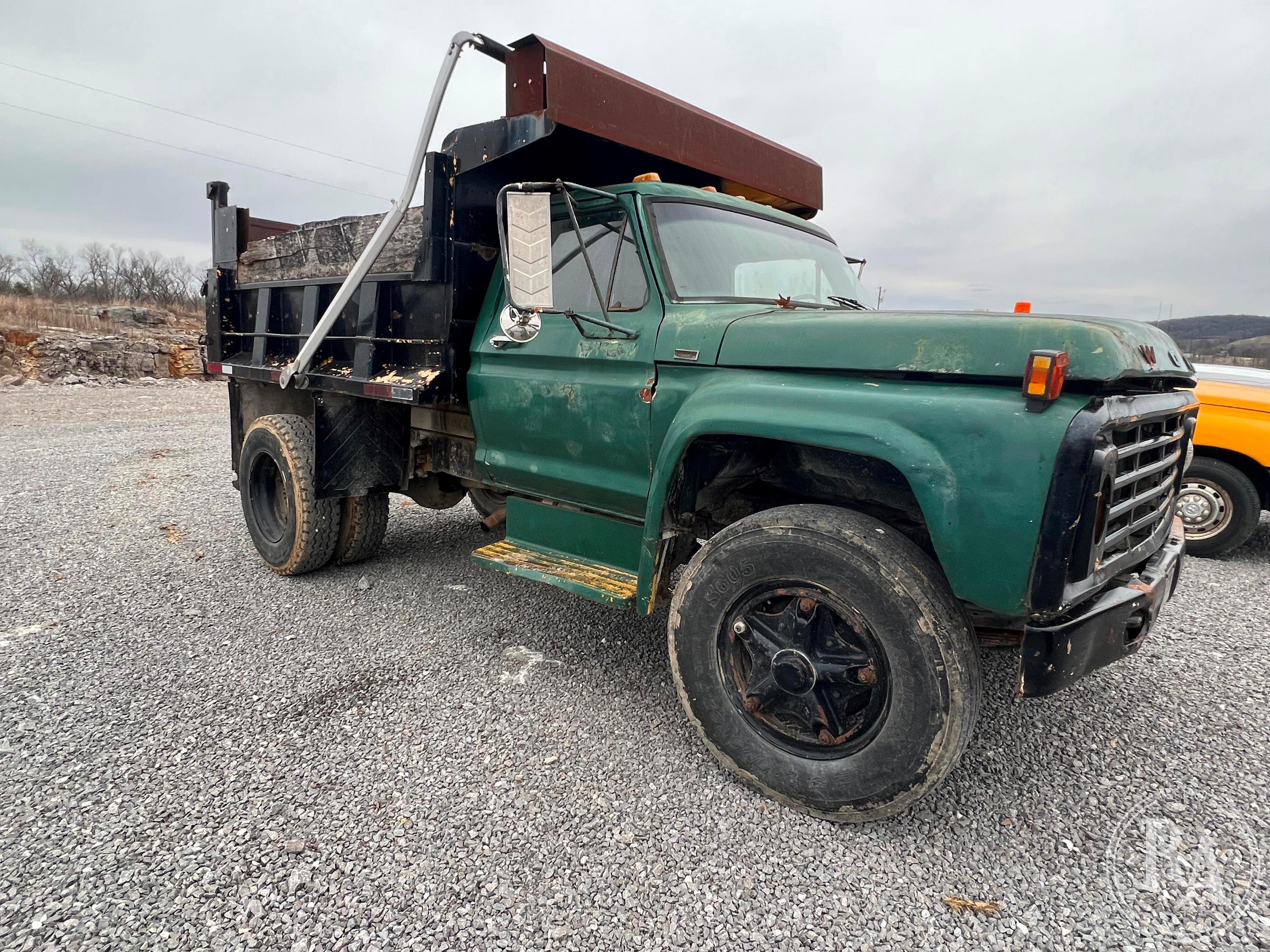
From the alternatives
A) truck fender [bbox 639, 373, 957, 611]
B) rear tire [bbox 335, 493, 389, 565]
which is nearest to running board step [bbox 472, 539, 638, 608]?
truck fender [bbox 639, 373, 957, 611]

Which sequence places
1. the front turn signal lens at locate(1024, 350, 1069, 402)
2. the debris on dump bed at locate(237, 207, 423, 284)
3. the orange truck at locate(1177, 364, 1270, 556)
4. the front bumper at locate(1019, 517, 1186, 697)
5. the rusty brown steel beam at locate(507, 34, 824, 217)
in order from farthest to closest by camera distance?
the orange truck at locate(1177, 364, 1270, 556), the debris on dump bed at locate(237, 207, 423, 284), the rusty brown steel beam at locate(507, 34, 824, 217), the front bumper at locate(1019, 517, 1186, 697), the front turn signal lens at locate(1024, 350, 1069, 402)

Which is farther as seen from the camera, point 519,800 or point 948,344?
point 519,800

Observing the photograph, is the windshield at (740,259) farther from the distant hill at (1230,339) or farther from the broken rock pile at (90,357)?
the broken rock pile at (90,357)

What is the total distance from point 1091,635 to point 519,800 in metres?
1.90

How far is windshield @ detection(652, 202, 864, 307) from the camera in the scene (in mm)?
3027

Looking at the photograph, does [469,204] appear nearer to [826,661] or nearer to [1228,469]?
[826,661]

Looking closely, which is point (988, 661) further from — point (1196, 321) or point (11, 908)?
point (1196, 321)

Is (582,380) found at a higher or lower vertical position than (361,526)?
higher

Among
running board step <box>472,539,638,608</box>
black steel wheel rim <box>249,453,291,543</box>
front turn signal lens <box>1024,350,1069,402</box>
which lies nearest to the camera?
front turn signal lens <box>1024,350,1069,402</box>

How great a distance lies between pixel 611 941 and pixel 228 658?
8.11 ft

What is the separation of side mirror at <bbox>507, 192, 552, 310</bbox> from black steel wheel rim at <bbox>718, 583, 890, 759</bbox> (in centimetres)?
132

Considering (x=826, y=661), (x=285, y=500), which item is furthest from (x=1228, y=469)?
(x=285, y=500)

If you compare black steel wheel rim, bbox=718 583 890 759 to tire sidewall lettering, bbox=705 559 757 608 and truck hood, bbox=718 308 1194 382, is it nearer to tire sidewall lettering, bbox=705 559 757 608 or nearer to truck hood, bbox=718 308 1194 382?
tire sidewall lettering, bbox=705 559 757 608

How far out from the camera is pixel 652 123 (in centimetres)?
357
